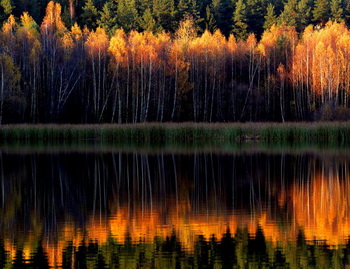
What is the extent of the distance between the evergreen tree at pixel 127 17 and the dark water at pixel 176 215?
145 feet

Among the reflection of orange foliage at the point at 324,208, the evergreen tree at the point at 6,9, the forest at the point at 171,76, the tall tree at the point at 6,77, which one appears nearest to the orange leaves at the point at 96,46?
the forest at the point at 171,76

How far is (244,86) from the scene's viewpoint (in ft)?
176

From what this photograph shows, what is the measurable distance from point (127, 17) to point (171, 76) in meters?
17.3

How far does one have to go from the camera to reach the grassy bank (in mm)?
37594

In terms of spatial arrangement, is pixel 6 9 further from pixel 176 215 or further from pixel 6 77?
pixel 176 215

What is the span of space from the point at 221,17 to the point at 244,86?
75.4ft

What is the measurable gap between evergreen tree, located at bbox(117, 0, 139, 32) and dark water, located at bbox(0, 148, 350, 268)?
44.2 metres

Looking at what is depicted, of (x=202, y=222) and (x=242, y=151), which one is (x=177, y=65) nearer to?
(x=242, y=151)

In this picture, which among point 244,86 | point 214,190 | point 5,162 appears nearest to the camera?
point 214,190

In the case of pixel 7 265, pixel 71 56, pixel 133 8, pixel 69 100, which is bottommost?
pixel 7 265

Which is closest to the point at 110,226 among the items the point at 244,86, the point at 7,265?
the point at 7,265

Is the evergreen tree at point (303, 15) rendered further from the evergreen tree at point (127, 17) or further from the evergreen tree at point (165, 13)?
the evergreen tree at point (127, 17)

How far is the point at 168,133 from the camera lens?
127 feet

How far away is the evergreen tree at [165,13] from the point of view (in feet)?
226
